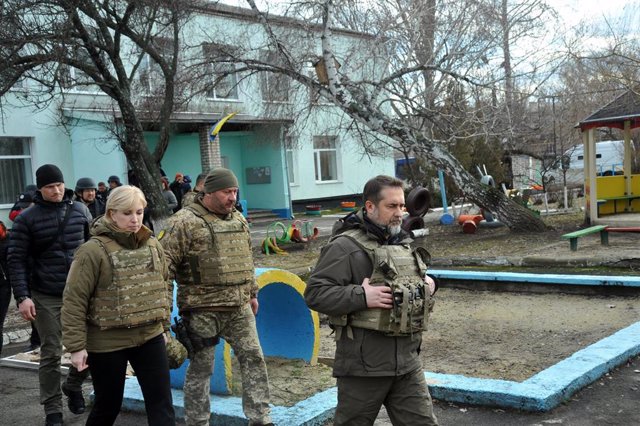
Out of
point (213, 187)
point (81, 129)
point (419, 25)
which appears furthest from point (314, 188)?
point (213, 187)

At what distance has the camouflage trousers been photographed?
428cm

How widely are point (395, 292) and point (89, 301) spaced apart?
1716 mm

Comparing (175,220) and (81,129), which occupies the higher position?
(81,129)

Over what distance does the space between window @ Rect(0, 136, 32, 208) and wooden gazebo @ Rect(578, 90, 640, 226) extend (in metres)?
14.5

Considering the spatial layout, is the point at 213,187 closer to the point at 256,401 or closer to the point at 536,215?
the point at 256,401

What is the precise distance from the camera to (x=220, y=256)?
4293mm

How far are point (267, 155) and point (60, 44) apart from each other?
14714 mm

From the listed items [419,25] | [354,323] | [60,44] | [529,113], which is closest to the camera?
[354,323]

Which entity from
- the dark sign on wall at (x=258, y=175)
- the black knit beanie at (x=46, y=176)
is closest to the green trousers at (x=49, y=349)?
the black knit beanie at (x=46, y=176)

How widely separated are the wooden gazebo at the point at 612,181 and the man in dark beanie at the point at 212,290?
12500 mm

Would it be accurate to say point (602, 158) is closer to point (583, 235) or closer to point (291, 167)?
point (291, 167)

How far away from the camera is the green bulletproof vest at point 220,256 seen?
4.27 metres

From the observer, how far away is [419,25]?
15234 mm

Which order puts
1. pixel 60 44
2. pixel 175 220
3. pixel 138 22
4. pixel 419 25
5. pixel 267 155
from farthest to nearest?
pixel 267 155 → pixel 419 25 → pixel 138 22 → pixel 60 44 → pixel 175 220
